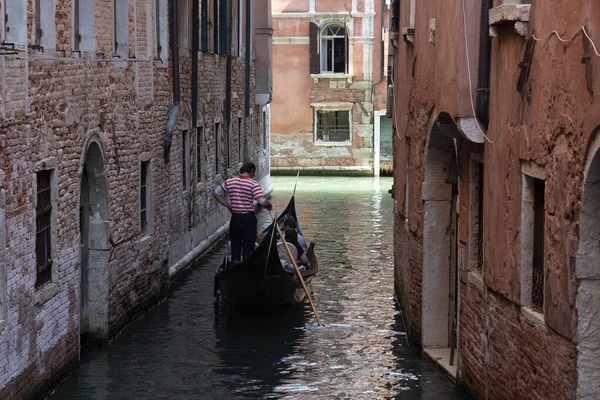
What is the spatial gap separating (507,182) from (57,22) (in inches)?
147

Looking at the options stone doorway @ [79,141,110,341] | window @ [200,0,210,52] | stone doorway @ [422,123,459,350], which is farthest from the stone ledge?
window @ [200,0,210,52]

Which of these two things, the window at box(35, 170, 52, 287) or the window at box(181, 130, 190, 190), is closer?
the window at box(35, 170, 52, 287)

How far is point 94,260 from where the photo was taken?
10.9 metres

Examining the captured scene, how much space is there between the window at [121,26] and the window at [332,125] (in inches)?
780

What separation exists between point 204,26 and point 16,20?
8.45 metres

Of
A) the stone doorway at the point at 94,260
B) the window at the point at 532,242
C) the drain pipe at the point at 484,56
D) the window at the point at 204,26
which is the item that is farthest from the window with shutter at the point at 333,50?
the window at the point at 532,242

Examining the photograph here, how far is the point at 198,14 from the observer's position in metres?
16.4

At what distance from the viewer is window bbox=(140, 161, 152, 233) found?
13031mm

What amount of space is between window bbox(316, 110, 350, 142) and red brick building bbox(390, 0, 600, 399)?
65.6ft

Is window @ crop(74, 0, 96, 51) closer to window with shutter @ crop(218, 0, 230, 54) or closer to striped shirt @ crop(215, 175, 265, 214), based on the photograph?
striped shirt @ crop(215, 175, 265, 214)

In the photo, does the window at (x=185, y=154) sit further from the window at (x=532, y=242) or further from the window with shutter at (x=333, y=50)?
the window with shutter at (x=333, y=50)

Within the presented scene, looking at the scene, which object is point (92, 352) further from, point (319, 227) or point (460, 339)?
point (319, 227)

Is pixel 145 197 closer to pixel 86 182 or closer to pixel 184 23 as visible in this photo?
pixel 86 182

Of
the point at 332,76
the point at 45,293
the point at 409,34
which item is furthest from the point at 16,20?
the point at 332,76
